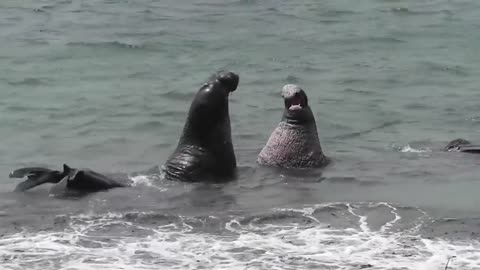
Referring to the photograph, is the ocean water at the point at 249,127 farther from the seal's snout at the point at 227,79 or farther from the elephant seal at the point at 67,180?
the seal's snout at the point at 227,79

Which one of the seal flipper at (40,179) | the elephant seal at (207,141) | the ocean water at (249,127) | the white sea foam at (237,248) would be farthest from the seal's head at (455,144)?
the seal flipper at (40,179)

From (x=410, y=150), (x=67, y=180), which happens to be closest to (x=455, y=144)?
(x=410, y=150)

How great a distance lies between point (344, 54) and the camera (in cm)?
1661

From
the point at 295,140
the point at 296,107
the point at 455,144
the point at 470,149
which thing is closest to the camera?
the point at 295,140

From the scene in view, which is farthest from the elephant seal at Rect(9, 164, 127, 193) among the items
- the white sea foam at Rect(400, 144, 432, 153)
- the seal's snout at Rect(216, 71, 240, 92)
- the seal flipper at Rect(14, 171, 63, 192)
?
the white sea foam at Rect(400, 144, 432, 153)

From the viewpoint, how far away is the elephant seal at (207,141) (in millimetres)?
9227

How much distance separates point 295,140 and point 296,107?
13.0 inches

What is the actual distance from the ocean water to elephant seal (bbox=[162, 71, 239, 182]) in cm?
19

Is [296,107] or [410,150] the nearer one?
[296,107]

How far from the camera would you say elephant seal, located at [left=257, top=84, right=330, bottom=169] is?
9.73 metres

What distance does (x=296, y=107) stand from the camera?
981 centimetres

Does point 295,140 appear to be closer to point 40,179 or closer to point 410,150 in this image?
point 410,150

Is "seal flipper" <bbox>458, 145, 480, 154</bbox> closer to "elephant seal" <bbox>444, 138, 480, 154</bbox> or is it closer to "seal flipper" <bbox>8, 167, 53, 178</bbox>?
"elephant seal" <bbox>444, 138, 480, 154</bbox>

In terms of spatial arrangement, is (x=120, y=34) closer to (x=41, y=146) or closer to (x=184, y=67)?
(x=184, y=67)
